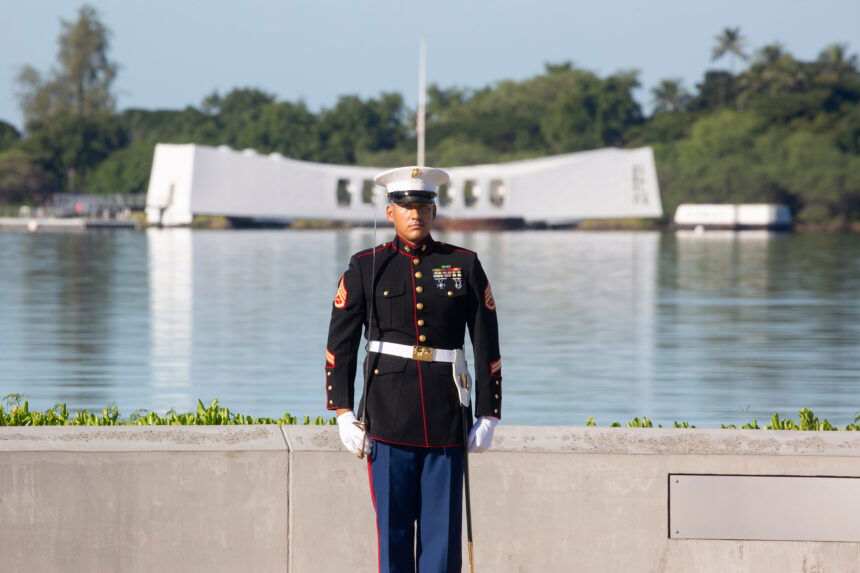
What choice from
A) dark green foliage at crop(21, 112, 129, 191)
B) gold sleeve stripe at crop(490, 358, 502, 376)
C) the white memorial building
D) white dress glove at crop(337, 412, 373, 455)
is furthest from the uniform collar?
dark green foliage at crop(21, 112, 129, 191)

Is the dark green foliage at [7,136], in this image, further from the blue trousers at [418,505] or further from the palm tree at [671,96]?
the blue trousers at [418,505]

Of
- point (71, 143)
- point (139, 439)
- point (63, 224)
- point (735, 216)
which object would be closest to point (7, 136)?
point (71, 143)

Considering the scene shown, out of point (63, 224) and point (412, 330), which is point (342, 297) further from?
point (63, 224)

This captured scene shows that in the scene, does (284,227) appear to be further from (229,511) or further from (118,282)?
(229,511)

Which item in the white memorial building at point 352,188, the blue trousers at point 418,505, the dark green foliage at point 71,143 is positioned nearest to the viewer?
the blue trousers at point 418,505

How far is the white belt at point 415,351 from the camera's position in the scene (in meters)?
4.14

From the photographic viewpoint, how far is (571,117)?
10588cm

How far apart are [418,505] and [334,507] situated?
0.66 m

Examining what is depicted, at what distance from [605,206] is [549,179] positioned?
15.2 feet

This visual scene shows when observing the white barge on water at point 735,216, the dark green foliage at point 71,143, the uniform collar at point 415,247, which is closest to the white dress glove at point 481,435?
the uniform collar at point 415,247

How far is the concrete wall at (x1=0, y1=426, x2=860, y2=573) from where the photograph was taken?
462cm

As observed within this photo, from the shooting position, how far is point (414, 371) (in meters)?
4.14

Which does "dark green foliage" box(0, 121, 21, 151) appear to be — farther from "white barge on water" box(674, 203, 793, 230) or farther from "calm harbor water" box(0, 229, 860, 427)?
"calm harbor water" box(0, 229, 860, 427)

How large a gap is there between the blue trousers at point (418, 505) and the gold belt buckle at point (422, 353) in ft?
0.90
